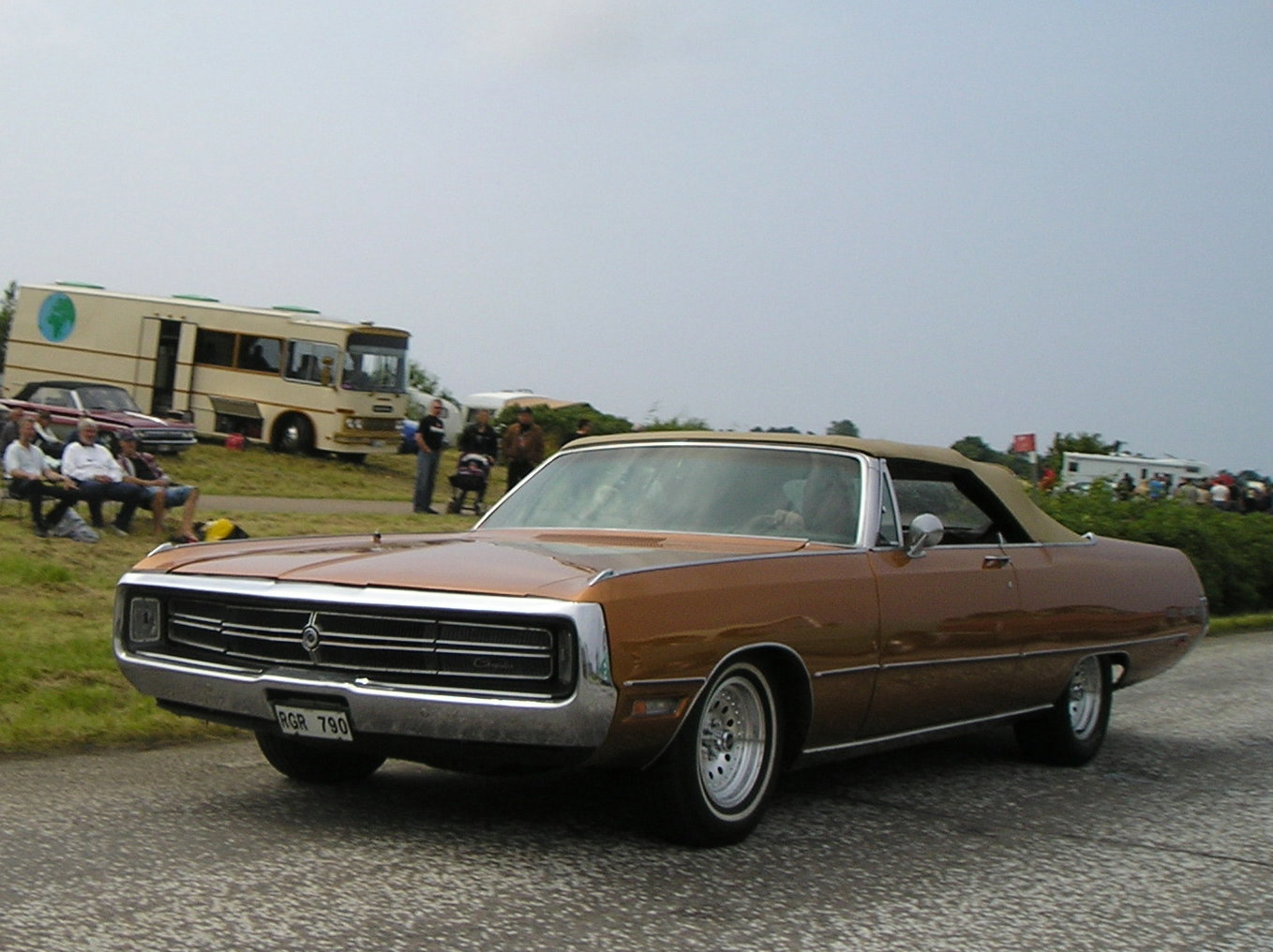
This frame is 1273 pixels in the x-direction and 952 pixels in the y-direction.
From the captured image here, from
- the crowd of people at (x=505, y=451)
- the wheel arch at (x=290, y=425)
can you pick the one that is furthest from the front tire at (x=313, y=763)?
the wheel arch at (x=290, y=425)

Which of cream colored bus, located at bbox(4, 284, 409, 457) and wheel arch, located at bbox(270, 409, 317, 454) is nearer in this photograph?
wheel arch, located at bbox(270, 409, 317, 454)

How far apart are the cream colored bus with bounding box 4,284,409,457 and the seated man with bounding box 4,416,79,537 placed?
55.1ft

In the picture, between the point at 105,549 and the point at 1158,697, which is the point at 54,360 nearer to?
the point at 105,549

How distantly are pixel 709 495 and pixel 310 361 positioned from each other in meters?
25.5

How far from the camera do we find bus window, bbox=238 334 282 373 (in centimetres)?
3178

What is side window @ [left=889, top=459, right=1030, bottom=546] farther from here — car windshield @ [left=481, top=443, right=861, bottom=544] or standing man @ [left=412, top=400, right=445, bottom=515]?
standing man @ [left=412, top=400, right=445, bottom=515]

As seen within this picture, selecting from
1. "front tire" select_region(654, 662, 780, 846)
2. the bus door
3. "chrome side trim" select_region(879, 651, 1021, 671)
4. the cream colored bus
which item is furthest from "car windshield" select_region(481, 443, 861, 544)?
the bus door

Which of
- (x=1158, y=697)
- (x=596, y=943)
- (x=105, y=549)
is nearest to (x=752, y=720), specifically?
(x=596, y=943)

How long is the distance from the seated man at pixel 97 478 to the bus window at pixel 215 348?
1728 centimetres

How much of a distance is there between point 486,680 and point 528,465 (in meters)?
16.4

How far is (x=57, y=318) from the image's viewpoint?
33.0 m

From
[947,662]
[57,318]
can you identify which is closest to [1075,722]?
[947,662]

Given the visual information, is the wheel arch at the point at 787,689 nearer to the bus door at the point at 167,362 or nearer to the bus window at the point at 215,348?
the bus window at the point at 215,348

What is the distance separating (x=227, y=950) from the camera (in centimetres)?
414
